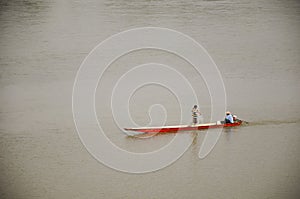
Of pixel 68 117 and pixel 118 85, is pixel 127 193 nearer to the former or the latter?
A: pixel 68 117

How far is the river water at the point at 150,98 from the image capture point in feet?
30.0

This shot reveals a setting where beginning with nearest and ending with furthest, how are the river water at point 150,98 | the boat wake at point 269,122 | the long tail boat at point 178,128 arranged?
the river water at point 150,98 < the long tail boat at point 178,128 < the boat wake at point 269,122

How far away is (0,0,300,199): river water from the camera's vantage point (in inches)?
360

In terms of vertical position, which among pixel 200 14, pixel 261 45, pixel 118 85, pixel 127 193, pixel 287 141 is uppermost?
pixel 200 14

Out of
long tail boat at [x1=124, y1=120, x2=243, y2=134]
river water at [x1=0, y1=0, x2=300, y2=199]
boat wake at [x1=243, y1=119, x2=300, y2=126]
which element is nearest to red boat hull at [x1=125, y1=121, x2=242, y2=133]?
long tail boat at [x1=124, y1=120, x2=243, y2=134]

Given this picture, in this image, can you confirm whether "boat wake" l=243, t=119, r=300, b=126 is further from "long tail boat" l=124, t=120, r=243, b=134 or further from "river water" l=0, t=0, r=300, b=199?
"long tail boat" l=124, t=120, r=243, b=134

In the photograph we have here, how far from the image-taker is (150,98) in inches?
514

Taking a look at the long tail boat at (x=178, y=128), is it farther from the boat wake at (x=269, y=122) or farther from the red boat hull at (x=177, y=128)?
the boat wake at (x=269, y=122)

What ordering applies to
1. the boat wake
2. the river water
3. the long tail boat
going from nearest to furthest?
the river water < the long tail boat < the boat wake

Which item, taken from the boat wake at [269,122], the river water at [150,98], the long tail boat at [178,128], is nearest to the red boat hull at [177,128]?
the long tail boat at [178,128]

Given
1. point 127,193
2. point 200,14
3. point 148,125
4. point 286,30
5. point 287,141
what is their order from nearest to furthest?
point 127,193 → point 287,141 → point 148,125 → point 286,30 → point 200,14

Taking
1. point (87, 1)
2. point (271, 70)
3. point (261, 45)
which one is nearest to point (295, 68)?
point (271, 70)

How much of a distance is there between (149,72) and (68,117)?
4.20m

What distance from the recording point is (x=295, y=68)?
15.2m
